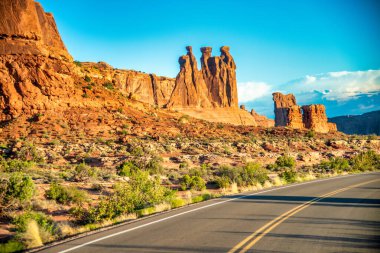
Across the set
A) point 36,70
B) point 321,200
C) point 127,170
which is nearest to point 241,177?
point 321,200

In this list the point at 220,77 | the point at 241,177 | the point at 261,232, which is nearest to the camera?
the point at 261,232

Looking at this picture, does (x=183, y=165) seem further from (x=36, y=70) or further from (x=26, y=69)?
(x=26, y=69)

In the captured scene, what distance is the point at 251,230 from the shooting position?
8039 millimetres

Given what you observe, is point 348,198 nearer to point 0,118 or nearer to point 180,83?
point 0,118

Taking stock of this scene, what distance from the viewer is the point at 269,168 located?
31094 mm

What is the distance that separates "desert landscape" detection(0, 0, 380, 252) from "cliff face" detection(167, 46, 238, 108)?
5079cm

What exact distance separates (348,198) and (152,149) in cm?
2579

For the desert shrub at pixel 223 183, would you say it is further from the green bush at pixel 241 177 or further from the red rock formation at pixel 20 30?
the red rock formation at pixel 20 30

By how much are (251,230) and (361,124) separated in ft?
665

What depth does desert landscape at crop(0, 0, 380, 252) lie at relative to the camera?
11.6 meters

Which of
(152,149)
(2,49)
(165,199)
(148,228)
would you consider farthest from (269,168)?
(2,49)

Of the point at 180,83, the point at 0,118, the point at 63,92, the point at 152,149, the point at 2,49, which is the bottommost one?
the point at 152,149

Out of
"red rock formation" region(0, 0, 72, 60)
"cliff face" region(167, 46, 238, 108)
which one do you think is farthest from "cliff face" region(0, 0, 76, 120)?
"cliff face" region(167, 46, 238, 108)

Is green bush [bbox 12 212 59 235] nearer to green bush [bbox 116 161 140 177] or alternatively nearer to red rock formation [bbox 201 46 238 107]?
green bush [bbox 116 161 140 177]
